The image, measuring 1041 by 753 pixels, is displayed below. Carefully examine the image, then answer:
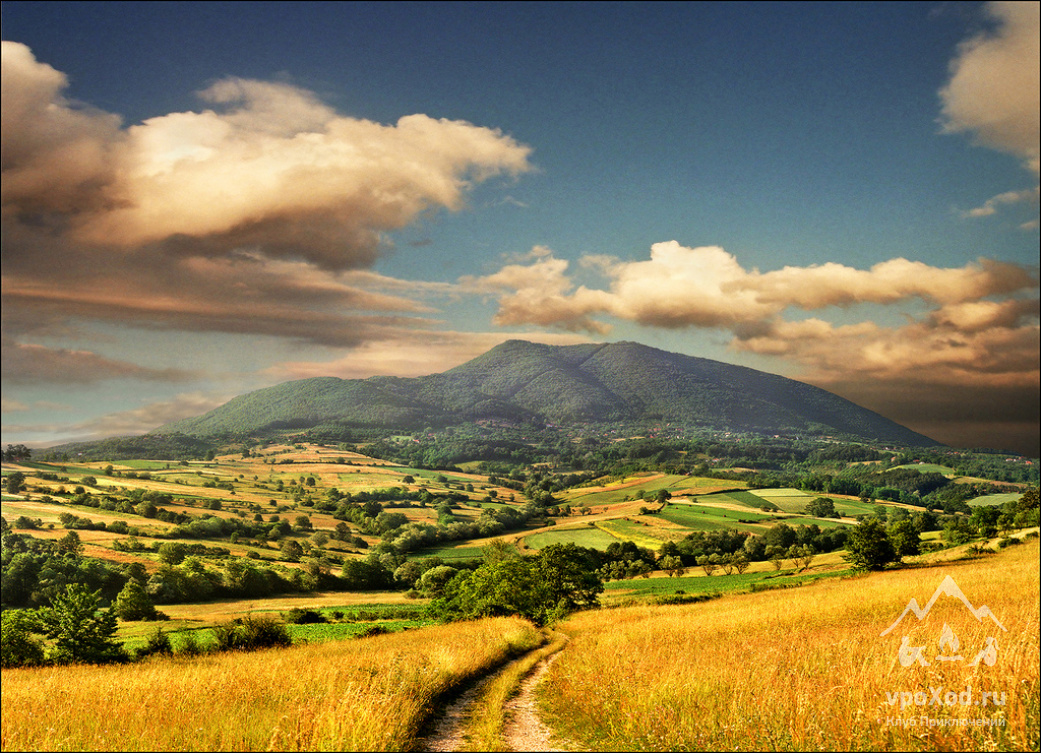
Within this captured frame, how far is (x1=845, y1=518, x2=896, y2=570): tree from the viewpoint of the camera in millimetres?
50156

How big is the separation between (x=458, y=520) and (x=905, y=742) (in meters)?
79.1

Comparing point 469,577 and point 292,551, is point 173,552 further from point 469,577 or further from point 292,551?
point 469,577

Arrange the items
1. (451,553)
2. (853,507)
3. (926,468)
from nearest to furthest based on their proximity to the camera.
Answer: (451,553) → (926,468) → (853,507)

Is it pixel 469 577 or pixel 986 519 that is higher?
pixel 986 519

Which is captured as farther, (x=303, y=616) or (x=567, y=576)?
(x=303, y=616)

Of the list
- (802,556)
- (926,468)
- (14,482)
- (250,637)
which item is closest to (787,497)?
(926,468)

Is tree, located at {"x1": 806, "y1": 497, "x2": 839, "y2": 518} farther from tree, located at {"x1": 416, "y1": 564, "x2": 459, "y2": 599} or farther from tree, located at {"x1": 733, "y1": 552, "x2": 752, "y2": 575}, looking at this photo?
tree, located at {"x1": 416, "y1": 564, "x2": 459, "y2": 599}

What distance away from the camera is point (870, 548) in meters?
51.0

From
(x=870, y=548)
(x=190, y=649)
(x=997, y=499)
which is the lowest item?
(x=870, y=548)

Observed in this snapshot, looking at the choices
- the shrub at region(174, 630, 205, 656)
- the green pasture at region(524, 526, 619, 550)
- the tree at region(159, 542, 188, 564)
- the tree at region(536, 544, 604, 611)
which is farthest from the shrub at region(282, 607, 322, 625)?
the tree at region(159, 542, 188, 564)

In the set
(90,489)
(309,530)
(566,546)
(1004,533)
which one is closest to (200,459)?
(90,489)

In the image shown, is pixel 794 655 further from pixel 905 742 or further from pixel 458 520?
pixel 458 520

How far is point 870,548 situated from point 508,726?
2116 inches

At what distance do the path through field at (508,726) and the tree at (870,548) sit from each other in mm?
48900
